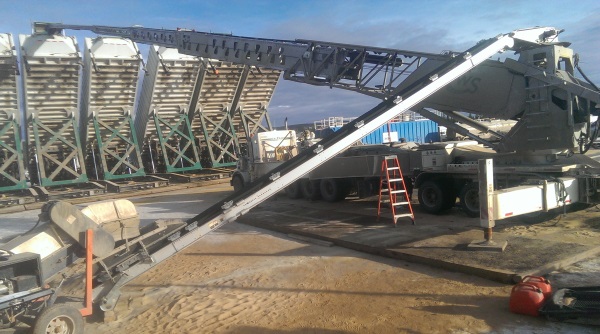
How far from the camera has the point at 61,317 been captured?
514 cm

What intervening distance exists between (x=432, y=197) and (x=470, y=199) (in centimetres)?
106

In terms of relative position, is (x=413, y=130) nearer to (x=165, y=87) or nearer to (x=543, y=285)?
(x=165, y=87)

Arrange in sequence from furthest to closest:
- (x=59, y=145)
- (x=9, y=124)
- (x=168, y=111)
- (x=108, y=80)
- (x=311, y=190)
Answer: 1. (x=168, y=111)
2. (x=59, y=145)
3. (x=108, y=80)
4. (x=9, y=124)
5. (x=311, y=190)

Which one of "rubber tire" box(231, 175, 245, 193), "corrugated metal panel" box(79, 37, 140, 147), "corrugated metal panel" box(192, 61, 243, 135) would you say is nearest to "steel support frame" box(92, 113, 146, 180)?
"corrugated metal panel" box(79, 37, 140, 147)

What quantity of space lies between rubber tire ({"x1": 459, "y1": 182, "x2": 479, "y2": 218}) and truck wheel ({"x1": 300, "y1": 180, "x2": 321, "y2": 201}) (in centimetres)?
558

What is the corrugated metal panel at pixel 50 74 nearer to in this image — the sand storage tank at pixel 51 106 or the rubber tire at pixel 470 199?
the sand storage tank at pixel 51 106

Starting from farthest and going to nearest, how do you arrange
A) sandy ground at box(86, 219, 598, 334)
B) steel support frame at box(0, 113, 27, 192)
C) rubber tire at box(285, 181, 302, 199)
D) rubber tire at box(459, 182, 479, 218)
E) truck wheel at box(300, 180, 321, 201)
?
steel support frame at box(0, 113, 27, 192), rubber tire at box(285, 181, 302, 199), truck wheel at box(300, 180, 321, 201), rubber tire at box(459, 182, 479, 218), sandy ground at box(86, 219, 598, 334)

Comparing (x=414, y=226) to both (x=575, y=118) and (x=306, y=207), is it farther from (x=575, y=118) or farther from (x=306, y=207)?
(x=306, y=207)

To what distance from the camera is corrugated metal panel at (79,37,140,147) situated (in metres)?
20.6

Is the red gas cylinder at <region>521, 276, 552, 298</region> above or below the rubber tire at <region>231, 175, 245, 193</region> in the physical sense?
below

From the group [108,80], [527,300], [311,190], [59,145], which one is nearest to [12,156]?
[59,145]

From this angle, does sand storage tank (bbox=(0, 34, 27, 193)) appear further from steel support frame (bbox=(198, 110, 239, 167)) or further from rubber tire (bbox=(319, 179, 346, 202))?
rubber tire (bbox=(319, 179, 346, 202))

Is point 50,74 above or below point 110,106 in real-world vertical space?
above

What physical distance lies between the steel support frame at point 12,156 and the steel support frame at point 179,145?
20.0 ft
